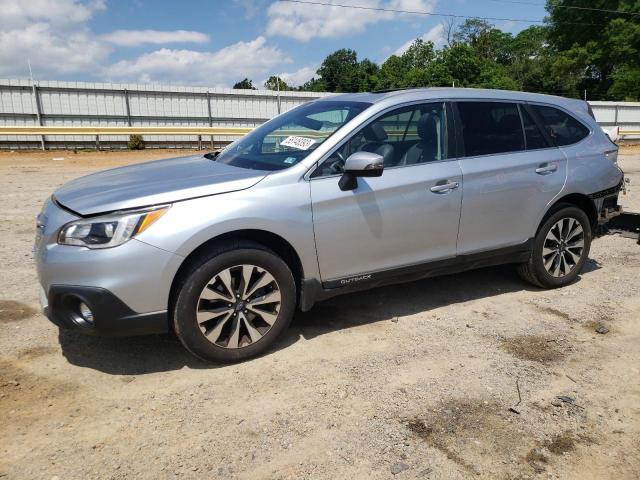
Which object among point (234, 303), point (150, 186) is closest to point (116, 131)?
point (150, 186)

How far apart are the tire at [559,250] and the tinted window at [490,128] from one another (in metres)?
0.79

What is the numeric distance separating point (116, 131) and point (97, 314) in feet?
62.2

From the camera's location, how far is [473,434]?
2752mm

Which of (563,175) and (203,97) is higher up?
(203,97)

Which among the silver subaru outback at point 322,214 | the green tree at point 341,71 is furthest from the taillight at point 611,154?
the green tree at point 341,71

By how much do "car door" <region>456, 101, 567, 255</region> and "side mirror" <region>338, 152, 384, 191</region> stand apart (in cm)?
96

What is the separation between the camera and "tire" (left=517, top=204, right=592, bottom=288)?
4703 millimetres

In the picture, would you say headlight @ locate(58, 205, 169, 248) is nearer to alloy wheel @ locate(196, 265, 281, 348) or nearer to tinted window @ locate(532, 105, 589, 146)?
alloy wheel @ locate(196, 265, 281, 348)

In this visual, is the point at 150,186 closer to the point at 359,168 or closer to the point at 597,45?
the point at 359,168

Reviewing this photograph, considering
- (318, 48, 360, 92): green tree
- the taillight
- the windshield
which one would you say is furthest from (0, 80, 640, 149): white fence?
(318, 48, 360, 92): green tree

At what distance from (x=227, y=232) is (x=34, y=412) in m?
1.47

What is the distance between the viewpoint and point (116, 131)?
20219 millimetres

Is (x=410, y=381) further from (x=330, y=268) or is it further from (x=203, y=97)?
(x=203, y=97)

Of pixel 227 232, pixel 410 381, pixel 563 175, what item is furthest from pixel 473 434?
pixel 563 175
